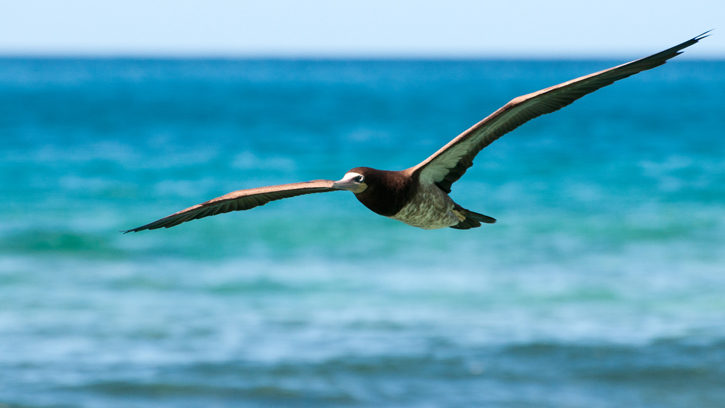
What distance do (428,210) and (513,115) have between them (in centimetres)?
109

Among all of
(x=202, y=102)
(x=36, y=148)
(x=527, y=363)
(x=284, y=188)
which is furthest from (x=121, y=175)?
(x=202, y=102)

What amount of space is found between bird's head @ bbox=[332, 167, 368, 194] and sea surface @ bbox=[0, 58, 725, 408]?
6067mm

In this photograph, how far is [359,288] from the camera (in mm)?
16438

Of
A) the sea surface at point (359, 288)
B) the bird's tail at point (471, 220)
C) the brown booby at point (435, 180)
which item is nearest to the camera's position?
the brown booby at point (435, 180)

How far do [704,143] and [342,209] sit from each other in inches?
895

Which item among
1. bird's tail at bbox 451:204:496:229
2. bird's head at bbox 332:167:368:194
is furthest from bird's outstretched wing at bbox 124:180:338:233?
bird's tail at bbox 451:204:496:229

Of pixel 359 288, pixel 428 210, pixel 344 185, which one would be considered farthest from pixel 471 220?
pixel 359 288

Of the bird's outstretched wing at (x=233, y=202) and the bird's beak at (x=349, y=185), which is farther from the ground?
the bird's outstretched wing at (x=233, y=202)

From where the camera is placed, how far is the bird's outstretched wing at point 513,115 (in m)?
5.59

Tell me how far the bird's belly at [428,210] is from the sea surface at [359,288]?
4905 millimetres

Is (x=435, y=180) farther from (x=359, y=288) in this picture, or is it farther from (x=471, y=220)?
(x=359, y=288)

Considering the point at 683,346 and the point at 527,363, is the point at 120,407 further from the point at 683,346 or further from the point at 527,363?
the point at 683,346

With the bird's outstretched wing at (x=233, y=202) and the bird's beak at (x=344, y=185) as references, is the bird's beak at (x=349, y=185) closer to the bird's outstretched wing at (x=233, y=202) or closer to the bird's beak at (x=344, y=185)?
the bird's beak at (x=344, y=185)

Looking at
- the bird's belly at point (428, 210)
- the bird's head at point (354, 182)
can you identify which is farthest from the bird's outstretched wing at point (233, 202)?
the bird's belly at point (428, 210)
